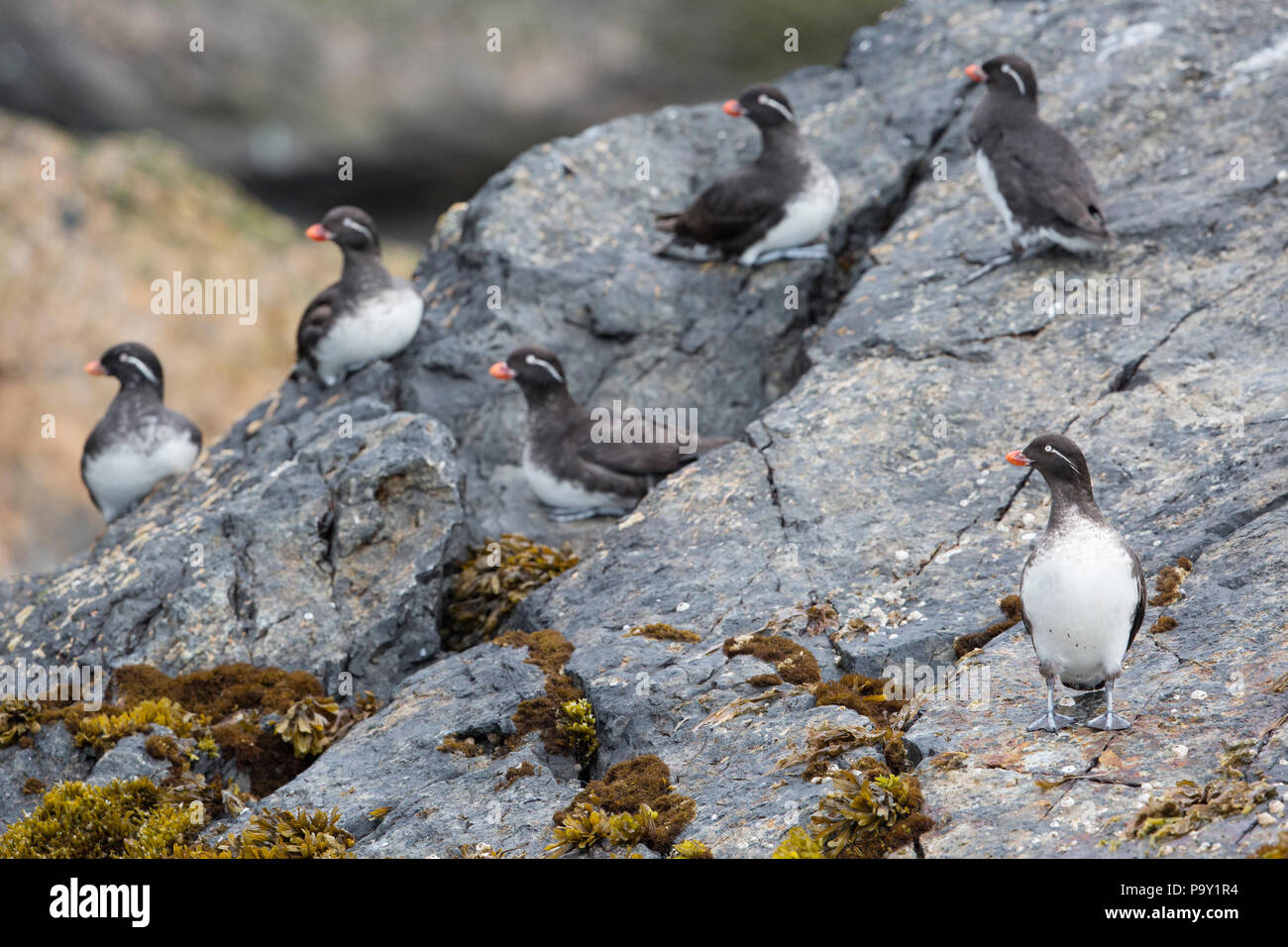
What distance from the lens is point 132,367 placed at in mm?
13094

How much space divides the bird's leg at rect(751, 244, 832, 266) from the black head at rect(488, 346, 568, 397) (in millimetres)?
2529

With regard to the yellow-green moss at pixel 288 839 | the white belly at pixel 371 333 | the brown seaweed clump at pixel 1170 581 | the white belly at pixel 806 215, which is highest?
the white belly at pixel 806 215

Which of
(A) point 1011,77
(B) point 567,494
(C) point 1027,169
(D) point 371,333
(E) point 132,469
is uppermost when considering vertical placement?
(A) point 1011,77

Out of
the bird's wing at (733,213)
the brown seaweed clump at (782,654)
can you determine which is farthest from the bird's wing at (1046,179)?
the brown seaweed clump at (782,654)

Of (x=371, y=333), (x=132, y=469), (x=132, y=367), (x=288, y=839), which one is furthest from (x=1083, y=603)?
(x=132, y=367)

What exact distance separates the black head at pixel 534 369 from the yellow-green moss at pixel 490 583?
176cm

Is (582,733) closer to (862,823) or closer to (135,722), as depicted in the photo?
(862,823)

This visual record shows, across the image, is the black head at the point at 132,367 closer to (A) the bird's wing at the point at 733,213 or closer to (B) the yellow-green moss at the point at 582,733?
(A) the bird's wing at the point at 733,213

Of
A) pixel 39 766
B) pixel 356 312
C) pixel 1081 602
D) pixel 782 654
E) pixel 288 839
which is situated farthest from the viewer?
pixel 356 312

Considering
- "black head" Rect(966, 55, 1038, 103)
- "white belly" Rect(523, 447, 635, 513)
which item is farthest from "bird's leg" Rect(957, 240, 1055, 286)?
"white belly" Rect(523, 447, 635, 513)

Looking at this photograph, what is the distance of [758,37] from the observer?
98.6ft

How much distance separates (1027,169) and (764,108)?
304cm

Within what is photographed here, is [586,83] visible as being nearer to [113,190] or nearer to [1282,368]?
[113,190]

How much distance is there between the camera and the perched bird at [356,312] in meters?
12.4
